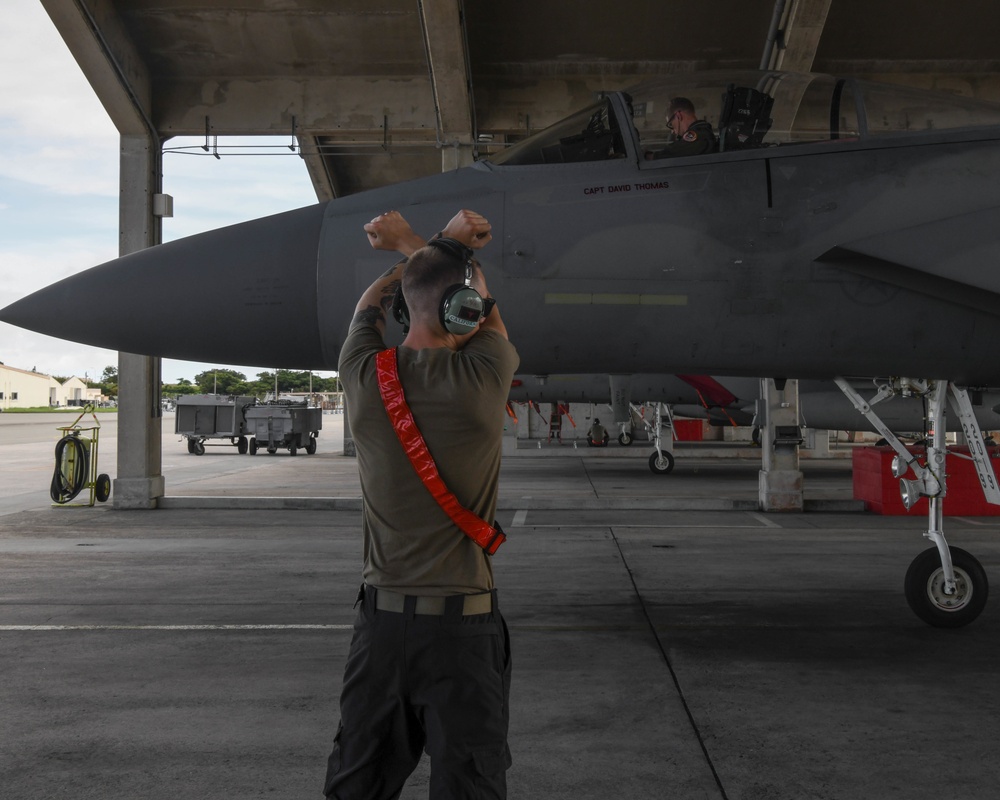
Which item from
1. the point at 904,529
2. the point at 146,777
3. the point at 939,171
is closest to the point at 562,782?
the point at 146,777

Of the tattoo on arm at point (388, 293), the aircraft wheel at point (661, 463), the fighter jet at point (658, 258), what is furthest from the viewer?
the aircraft wheel at point (661, 463)

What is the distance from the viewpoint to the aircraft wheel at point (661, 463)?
60.4 ft

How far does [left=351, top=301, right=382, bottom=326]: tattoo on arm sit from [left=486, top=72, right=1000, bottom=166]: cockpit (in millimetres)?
2340

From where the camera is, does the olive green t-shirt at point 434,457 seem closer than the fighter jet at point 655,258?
Yes

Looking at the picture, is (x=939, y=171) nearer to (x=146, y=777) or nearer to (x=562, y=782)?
(x=562, y=782)

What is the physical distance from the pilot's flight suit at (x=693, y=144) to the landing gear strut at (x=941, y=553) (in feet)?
5.69

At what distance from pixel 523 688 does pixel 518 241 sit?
85.2 inches

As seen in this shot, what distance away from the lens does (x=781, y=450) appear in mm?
11469

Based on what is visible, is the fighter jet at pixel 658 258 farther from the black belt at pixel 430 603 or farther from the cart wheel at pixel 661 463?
the cart wheel at pixel 661 463

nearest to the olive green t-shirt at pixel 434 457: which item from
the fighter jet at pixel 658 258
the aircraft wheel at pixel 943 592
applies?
the fighter jet at pixel 658 258

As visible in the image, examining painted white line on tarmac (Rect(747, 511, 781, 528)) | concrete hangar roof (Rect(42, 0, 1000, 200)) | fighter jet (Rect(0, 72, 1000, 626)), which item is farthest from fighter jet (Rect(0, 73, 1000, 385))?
concrete hangar roof (Rect(42, 0, 1000, 200))

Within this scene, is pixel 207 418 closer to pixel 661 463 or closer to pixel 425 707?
pixel 661 463

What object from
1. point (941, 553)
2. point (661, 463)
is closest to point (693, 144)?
point (941, 553)

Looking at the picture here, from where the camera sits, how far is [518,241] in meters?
4.21
